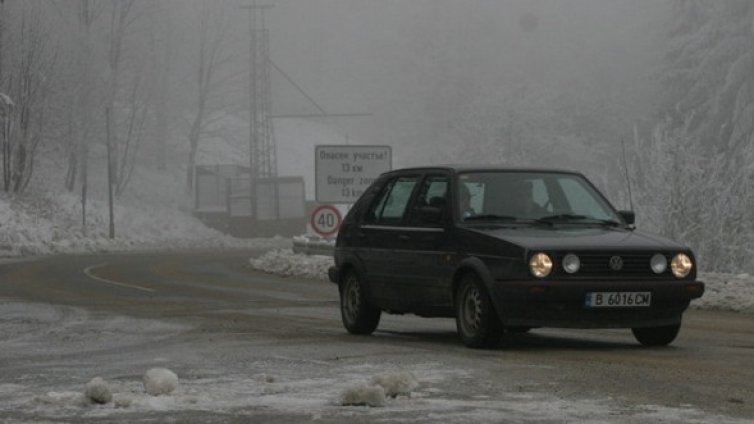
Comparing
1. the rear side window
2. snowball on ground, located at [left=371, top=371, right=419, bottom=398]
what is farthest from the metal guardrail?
snowball on ground, located at [left=371, top=371, right=419, bottom=398]

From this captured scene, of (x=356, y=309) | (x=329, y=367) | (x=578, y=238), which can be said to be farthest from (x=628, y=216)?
(x=329, y=367)

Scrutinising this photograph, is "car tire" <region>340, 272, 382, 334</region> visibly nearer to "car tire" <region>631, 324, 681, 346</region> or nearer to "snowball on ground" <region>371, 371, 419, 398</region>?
"car tire" <region>631, 324, 681, 346</region>

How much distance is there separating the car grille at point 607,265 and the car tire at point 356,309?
269 cm

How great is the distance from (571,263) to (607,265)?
0.29 m

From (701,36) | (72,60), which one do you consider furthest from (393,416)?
(72,60)

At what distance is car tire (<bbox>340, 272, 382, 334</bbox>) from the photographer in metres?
12.8

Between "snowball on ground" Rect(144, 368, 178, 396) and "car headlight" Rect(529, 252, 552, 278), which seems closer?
"snowball on ground" Rect(144, 368, 178, 396)

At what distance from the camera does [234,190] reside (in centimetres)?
7144

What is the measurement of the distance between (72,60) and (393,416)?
62517 mm

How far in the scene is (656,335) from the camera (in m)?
11.4

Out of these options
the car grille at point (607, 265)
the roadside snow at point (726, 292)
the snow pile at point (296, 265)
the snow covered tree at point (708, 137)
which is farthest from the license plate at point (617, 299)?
the snow covered tree at point (708, 137)

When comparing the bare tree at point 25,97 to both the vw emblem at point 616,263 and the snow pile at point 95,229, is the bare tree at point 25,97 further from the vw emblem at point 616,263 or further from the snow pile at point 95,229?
the vw emblem at point 616,263

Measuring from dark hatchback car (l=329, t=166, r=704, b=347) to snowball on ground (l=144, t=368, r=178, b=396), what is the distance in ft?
11.4

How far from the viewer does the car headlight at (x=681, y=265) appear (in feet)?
35.7
